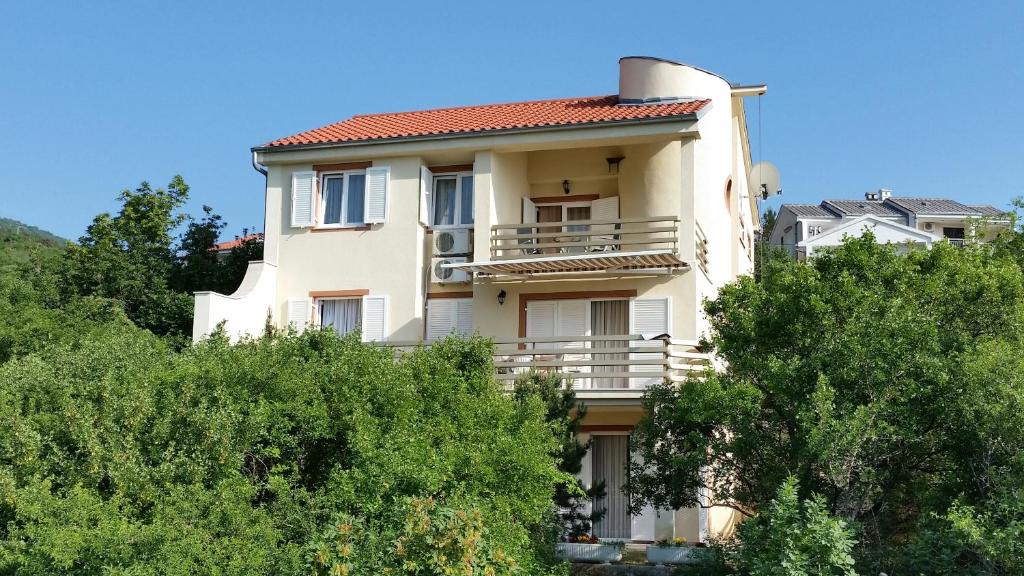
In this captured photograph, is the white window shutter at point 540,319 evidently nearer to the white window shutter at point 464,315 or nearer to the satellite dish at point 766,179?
the white window shutter at point 464,315

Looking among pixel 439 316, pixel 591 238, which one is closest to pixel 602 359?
pixel 591 238

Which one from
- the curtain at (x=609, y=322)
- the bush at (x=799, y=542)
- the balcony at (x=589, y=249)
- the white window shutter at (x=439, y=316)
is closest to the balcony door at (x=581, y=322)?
the curtain at (x=609, y=322)

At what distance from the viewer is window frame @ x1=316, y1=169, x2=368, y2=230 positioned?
25639 millimetres

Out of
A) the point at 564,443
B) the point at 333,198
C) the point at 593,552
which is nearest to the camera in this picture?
the point at 564,443

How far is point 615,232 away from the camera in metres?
23.5

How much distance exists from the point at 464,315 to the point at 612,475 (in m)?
4.93

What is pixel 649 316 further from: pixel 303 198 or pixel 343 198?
pixel 303 198

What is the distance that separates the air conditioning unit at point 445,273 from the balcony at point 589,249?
552 millimetres

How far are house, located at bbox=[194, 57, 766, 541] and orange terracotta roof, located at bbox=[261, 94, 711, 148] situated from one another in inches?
3.9

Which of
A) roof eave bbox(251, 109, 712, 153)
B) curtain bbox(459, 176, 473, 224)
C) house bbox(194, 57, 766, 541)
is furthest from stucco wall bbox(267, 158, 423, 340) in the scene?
curtain bbox(459, 176, 473, 224)

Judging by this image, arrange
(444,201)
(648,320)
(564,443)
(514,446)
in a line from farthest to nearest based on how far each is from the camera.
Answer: (444,201)
(648,320)
(564,443)
(514,446)

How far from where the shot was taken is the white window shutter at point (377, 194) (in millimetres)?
25266

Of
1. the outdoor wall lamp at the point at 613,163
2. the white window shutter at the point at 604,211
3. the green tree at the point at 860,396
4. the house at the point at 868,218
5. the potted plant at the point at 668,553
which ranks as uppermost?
the house at the point at 868,218

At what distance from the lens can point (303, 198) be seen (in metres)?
25.9
